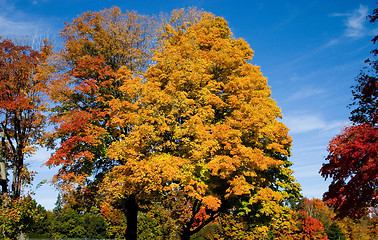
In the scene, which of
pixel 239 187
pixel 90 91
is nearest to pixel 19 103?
pixel 90 91

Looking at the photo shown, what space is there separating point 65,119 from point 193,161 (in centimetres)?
738

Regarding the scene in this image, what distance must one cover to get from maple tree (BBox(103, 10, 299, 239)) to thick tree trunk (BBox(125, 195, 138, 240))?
0.87 meters

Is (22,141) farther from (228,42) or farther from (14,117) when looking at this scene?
(228,42)

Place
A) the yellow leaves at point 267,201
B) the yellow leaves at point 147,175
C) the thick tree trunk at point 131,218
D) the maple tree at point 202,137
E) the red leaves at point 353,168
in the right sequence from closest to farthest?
1. the red leaves at point 353,168
2. the yellow leaves at point 147,175
3. the maple tree at point 202,137
4. the yellow leaves at point 267,201
5. the thick tree trunk at point 131,218

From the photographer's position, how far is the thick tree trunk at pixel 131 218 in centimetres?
1784

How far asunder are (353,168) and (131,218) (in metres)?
12.4

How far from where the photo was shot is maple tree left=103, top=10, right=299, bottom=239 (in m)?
14.5

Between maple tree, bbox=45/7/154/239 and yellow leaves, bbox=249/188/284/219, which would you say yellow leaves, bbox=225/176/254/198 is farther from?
maple tree, bbox=45/7/154/239

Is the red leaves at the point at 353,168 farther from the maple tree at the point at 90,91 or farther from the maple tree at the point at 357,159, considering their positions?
the maple tree at the point at 90,91

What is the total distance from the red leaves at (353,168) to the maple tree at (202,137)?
3339 millimetres

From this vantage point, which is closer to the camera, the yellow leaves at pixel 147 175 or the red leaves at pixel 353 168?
the red leaves at pixel 353 168

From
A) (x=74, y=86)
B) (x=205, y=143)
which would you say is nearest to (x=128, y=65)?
(x=74, y=86)

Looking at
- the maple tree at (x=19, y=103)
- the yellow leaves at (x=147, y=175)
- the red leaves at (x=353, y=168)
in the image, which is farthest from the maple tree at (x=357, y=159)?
the maple tree at (x=19, y=103)

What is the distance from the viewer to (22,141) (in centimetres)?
1836
